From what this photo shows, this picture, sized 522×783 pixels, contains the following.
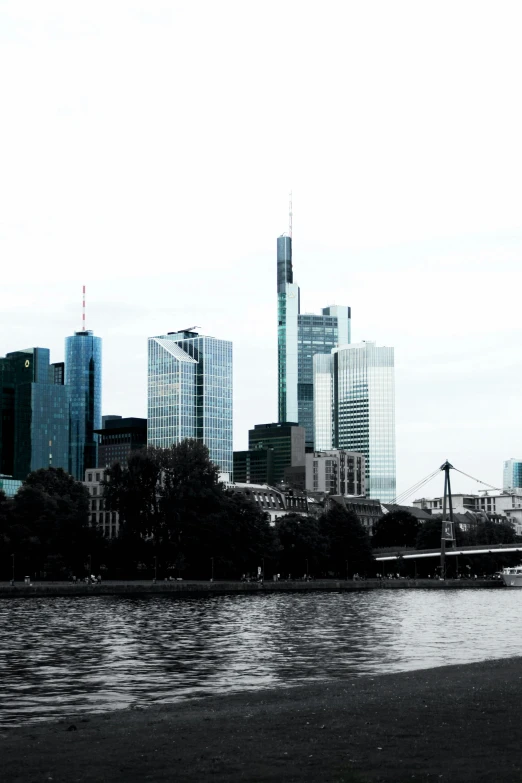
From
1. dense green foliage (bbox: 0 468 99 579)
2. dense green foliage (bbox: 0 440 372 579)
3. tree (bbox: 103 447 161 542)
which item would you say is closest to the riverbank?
dense green foliage (bbox: 0 468 99 579)

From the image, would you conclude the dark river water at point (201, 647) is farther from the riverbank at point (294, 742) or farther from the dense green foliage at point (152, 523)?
the dense green foliage at point (152, 523)

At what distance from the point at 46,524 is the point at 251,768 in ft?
463

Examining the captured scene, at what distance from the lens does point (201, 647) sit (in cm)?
6128

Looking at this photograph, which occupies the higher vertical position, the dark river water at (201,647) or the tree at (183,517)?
the tree at (183,517)

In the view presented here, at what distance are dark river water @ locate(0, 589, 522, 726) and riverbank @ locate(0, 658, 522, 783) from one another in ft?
24.1

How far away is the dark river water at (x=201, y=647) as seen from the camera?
41.0 metres

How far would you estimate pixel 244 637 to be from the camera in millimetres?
69375

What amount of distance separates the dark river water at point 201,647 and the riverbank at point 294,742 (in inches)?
289

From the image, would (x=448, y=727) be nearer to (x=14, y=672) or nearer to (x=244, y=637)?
(x=14, y=672)

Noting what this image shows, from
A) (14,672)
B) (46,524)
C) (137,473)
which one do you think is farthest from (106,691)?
(137,473)

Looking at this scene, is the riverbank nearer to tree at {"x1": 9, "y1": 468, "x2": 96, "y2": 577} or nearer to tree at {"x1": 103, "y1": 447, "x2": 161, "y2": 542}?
tree at {"x1": 9, "y1": 468, "x2": 96, "y2": 577}

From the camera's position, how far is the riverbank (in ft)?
64.8

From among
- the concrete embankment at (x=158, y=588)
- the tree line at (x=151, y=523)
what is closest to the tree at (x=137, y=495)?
the tree line at (x=151, y=523)

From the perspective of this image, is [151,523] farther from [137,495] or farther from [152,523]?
[137,495]
